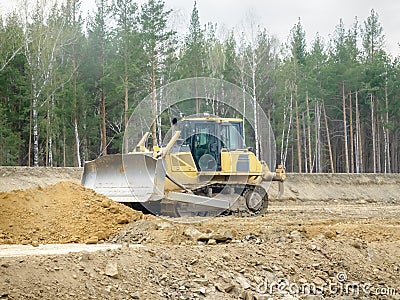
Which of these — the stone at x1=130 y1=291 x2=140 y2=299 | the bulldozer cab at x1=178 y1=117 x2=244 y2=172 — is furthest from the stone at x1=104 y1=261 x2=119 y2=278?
the bulldozer cab at x1=178 y1=117 x2=244 y2=172

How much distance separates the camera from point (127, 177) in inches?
582

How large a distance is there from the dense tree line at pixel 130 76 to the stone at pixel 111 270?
21.5 meters

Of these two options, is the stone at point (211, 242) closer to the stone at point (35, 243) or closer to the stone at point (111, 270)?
the stone at point (111, 270)

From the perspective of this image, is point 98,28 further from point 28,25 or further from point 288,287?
point 288,287

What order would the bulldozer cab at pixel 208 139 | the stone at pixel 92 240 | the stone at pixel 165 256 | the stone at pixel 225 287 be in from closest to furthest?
the stone at pixel 225 287 → the stone at pixel 165 256 → the stone at pixel 92 240 → the bulldozer cab at pixel 208 139

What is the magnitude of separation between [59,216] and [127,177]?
269 cm

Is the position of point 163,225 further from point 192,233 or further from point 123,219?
point 123,219

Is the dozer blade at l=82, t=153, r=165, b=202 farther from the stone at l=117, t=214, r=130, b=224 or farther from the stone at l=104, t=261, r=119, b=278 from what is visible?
the stone at l=104, t=261, r=119, b=278

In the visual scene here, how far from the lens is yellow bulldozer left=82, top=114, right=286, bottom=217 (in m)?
14.4

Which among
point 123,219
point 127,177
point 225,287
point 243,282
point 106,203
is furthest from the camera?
point 127,177

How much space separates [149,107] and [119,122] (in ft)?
17.2

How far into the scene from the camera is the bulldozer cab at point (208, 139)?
620 inches

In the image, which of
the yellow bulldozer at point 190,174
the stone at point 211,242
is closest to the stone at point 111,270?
the stone at point 211,242

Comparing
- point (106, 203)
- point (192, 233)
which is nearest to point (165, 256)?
point (192, 233)
